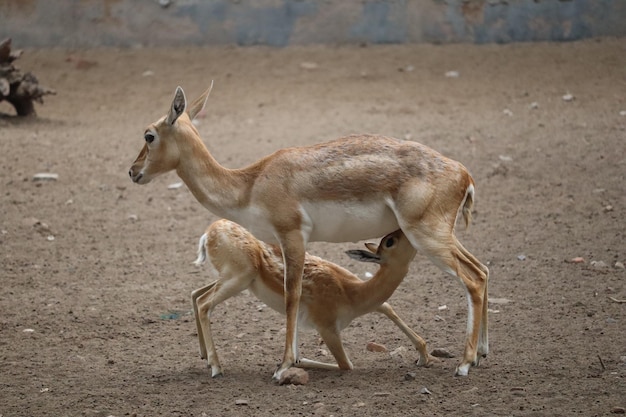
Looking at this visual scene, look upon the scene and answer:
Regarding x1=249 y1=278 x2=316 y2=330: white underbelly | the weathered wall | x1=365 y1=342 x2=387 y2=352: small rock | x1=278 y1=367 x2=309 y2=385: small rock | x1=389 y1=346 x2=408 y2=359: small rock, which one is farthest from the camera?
the weathered wall

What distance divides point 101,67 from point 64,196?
4.57 meters

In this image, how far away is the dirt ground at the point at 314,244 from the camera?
5117 mm

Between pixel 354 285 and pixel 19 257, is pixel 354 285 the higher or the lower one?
the higher one

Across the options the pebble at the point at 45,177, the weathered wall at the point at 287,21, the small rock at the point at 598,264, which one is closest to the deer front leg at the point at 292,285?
the small rock at the point at 598,264

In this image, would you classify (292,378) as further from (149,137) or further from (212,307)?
(149,137)

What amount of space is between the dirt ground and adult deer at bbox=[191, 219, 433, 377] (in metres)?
0.21

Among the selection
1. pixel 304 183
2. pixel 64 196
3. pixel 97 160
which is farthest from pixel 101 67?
pixel 304 183

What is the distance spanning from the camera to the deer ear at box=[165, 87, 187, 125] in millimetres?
5203

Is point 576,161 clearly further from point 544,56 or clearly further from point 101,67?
point 101,67

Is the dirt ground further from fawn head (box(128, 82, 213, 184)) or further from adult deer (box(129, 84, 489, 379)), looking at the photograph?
fawn head (box(128, 82, 213, 184))

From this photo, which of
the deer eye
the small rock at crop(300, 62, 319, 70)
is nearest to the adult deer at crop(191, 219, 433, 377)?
the deer eye

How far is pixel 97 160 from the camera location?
32.5ft

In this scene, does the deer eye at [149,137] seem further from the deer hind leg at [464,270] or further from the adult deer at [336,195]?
the deer hind leg at [464,270]

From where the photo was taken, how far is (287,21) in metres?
13.5
